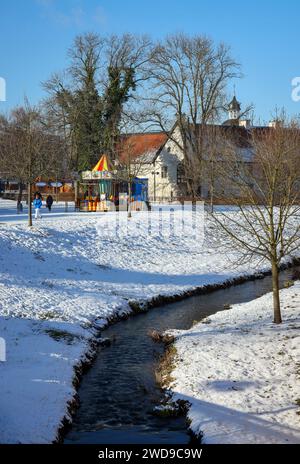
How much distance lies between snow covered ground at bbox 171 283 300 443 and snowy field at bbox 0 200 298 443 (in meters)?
2.34

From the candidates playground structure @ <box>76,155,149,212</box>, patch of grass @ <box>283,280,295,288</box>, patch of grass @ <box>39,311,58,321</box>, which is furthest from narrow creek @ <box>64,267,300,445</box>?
playground structure @ <box>76,155,149,212</box>

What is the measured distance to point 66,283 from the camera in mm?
23953

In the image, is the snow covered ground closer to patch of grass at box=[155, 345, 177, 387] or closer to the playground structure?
patch of grass at box=[155, 345, 177, 387]

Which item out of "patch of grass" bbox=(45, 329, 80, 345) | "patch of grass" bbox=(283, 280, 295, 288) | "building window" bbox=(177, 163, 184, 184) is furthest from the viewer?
"building window" bbox=(177, 163, 184, 184)

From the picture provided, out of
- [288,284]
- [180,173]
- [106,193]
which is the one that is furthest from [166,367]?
[180,173]

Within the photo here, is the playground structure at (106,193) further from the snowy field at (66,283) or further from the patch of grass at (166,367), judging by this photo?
the patch of grass at (166,367)

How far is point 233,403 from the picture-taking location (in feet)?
39.6

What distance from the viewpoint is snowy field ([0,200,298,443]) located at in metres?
12.5

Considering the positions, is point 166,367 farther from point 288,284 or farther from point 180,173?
point 180,173

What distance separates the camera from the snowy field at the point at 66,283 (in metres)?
12.5

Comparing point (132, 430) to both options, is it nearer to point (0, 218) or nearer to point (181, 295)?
point (181, 295)

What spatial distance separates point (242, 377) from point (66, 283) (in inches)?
479

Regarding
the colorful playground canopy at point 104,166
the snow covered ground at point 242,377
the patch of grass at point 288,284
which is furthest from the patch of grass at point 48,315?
the colorful playground canopy at point 104,166
